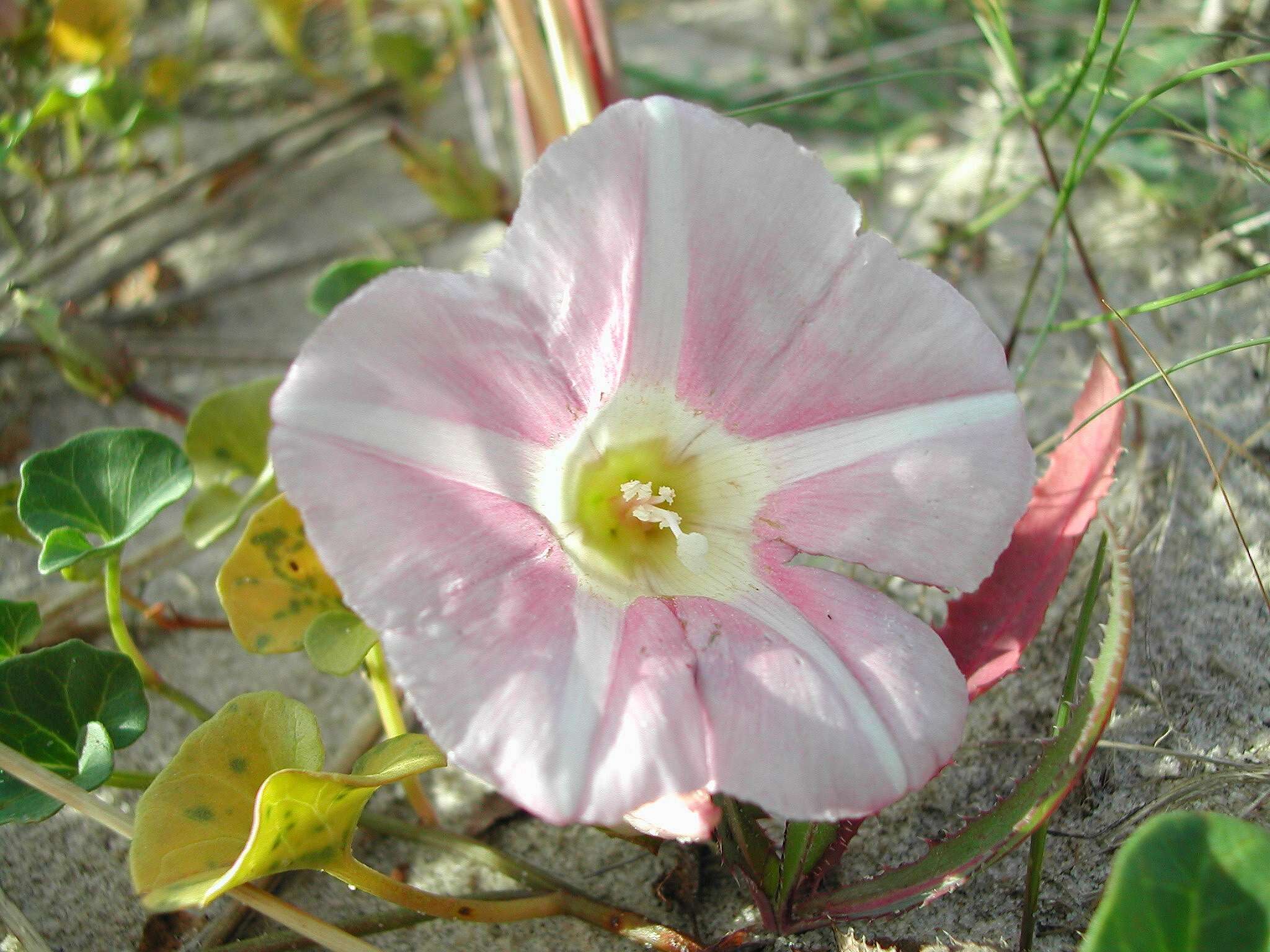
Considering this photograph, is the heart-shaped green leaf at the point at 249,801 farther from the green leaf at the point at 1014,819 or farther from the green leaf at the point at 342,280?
the green leaf at the point at 342,280

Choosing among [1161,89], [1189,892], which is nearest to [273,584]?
[1189,892]

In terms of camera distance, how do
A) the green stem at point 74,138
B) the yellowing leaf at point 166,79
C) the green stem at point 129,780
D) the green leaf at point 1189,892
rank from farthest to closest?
1. the yellowing leaf at point 166,79
2. the green stem at point 74,138
3. the green stem at point 129,780
4. the green leaf at point 1189,892

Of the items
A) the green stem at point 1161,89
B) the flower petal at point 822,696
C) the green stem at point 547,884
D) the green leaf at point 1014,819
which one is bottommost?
the green stem at point 547,884

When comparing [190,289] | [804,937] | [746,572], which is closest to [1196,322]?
[746,572]

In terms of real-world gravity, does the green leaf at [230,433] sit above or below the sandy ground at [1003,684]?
above

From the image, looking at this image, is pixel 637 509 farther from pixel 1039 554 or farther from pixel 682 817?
pixel 1039 554

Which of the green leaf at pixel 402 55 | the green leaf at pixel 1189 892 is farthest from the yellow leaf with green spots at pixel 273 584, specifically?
the green leaf at pixel 402 55
